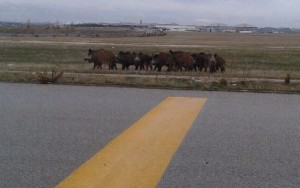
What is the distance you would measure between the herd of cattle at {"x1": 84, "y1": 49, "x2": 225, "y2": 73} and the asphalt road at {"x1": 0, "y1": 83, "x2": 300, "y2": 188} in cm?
1101

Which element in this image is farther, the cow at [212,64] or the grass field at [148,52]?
the cow at [212,64]

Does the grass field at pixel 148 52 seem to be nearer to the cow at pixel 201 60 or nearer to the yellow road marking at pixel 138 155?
the cow at pixel 201 60

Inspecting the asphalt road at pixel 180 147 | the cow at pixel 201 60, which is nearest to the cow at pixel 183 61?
the cow at pixel 201 60

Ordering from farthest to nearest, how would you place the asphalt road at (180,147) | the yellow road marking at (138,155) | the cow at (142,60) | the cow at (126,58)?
the cow at (126,58)
the cow at (142,60)
the asphalt road at (180,147)
the yellow road marking at (138,155)

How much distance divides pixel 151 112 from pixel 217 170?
3640 mm

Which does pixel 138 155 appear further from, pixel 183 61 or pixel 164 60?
pixel 183 61

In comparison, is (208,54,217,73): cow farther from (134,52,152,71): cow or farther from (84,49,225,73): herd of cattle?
(134,52,152,71): cow

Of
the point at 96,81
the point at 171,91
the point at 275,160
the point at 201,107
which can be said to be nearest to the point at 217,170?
the point at 275,160

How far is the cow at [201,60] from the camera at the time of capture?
22.7 m

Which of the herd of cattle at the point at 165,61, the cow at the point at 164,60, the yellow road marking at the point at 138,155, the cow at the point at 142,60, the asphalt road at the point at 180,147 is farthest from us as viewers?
the cow at the point at 142,60

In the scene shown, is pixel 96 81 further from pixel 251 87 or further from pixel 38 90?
pixel 251 87

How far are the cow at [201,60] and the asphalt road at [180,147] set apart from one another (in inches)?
447

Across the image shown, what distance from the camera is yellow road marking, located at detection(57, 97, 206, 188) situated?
507 cm

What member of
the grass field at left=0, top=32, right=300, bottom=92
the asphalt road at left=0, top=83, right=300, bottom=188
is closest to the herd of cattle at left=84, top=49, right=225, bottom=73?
the grass field at left=0, top=32, right=300, bottom=92
